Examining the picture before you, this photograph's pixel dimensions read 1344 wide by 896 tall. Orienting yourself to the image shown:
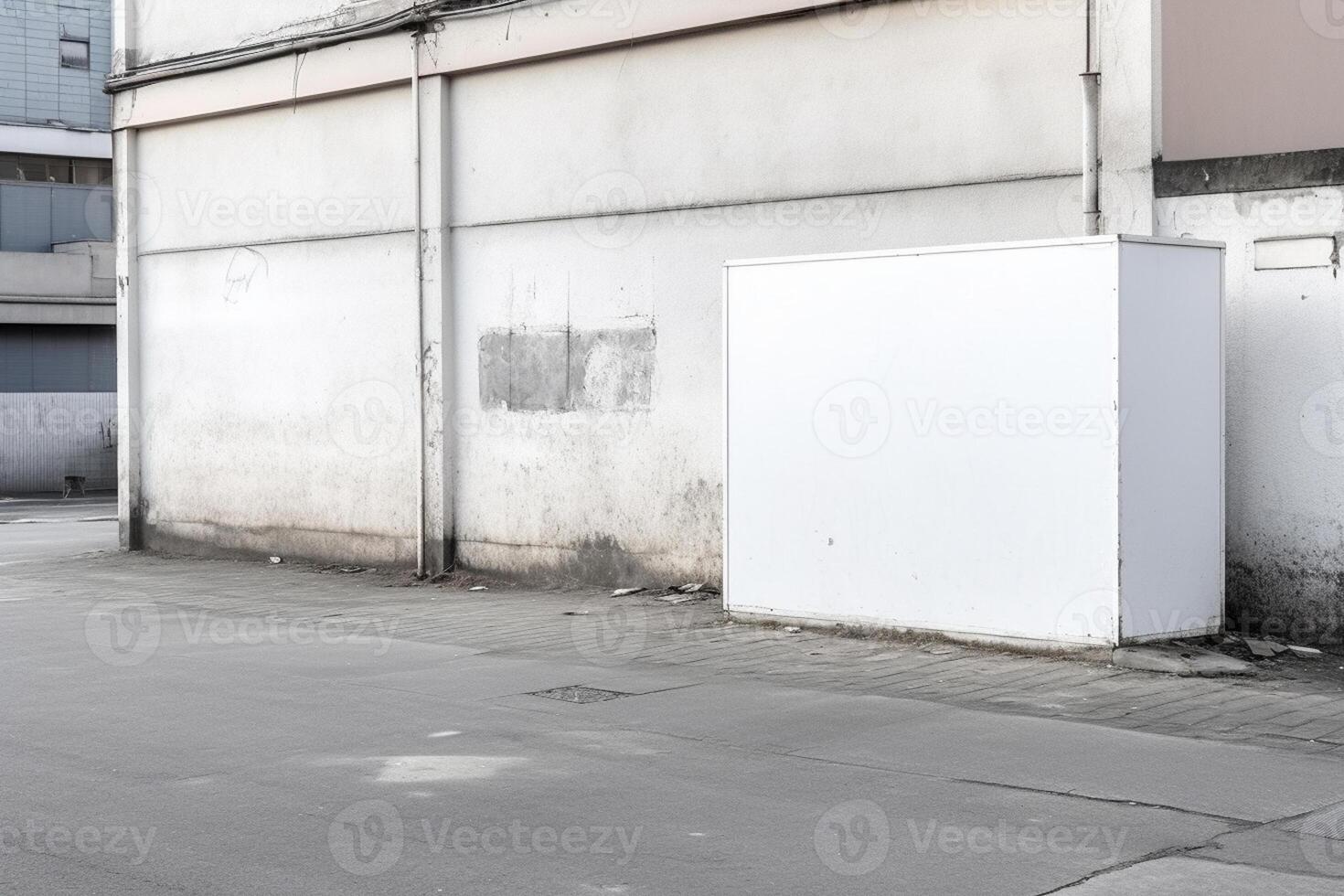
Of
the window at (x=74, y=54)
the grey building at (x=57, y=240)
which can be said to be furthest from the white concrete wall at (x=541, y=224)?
the window at (x=74, y=54)

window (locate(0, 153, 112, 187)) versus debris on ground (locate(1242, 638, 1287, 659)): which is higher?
window (locate(0, 153, 112, 187))

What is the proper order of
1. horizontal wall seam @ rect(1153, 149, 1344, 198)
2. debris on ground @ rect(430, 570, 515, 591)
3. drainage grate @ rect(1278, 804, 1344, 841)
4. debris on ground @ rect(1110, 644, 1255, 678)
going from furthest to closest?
debris on ground @ rect(430, 570, 515, 591) → horizontal wall seam @ rect(1153, 149, 1344, 198) → debris on ground @ rect(1110, 644, 1255, 678) → drainage grate @ rect(1278, 804, 1344, 841)

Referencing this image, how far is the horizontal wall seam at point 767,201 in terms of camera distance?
12078 millimetres

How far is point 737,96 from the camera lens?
13820 mm

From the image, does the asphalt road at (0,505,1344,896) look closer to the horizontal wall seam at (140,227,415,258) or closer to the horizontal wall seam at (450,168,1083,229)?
the horizontal wall seam at (450,168,1083,229)

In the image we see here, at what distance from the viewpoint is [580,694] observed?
979cm

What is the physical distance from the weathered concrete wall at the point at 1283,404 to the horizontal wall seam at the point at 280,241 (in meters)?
Answer: 8.26

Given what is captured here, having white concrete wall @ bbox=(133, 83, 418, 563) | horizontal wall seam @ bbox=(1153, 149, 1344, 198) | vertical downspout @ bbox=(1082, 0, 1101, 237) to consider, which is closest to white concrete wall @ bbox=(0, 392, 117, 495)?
white concrete wall @ bbox=(133, 83, 418, 563)

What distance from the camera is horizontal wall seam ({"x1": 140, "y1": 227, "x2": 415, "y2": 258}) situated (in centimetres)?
1670

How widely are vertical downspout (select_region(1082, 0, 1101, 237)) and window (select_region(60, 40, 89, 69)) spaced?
41.5 m

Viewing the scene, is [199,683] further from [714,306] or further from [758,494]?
[714,306]

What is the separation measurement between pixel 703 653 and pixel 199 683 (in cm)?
330

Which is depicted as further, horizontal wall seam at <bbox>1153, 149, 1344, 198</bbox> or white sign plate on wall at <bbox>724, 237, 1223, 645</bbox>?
horizontal wall seam at <bbox>1153, 149, 1344, 198</bbox>

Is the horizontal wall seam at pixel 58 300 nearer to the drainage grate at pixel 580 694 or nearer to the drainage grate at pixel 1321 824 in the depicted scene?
the drainage grate at pixel 580 694
